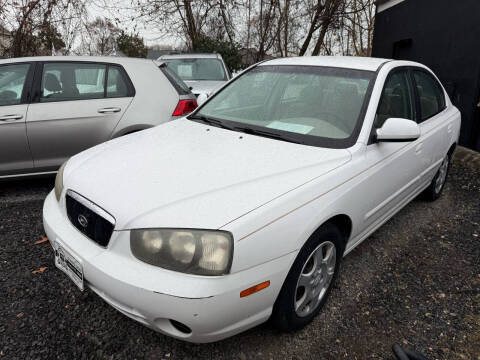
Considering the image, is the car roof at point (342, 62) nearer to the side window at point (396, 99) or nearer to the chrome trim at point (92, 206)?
the side window at point (396, 99)

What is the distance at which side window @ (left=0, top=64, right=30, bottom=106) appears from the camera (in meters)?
3.77

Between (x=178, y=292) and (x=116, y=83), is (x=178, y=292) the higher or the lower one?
the lower one

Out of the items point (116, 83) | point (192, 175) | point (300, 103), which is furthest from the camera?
point (116, 83)

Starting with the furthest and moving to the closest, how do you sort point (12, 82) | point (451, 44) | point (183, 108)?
1. point (451, 44)
2. point (183, 108)
3. point (12, 82)

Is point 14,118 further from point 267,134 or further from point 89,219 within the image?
point 267,134

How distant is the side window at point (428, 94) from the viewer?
3324 mm

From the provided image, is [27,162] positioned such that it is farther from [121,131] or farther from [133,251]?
[133,251]

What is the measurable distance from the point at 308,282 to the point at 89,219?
1279mm

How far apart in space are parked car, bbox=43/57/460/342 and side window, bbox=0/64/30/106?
1.88m

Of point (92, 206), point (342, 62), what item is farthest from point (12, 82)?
point (342, 62)

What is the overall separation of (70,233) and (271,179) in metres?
1.16

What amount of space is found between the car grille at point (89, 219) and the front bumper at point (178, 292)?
5 cm

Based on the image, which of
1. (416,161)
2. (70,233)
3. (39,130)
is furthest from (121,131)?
(416,161)

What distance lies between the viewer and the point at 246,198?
5.89 feet
